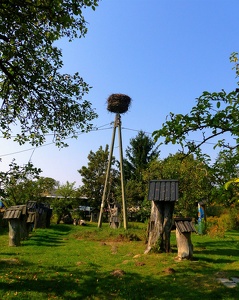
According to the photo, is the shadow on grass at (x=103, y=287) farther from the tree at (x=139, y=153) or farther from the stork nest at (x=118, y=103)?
the tree at (x=139, y=153)

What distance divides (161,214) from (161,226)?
49cm

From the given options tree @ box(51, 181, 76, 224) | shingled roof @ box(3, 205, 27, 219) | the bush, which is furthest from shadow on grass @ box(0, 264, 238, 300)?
tree @ box(51, 181, 76, 224)

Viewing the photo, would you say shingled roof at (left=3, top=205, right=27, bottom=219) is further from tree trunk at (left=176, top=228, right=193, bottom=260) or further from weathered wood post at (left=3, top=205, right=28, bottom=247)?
tree trunk at (left=176, top=228, right=193, bottom=260)

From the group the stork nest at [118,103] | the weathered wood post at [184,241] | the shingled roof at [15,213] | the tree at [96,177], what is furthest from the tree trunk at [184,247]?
the tree at [96,177]

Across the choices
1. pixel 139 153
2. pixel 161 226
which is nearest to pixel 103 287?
pixel 161 226

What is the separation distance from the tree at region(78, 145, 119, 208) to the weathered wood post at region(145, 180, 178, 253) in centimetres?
2727

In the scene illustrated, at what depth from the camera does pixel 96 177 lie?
41.4m

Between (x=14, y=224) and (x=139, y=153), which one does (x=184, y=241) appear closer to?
(x=14, y=224)

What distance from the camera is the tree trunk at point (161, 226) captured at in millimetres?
11977

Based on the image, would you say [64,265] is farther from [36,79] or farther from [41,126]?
[36,79]

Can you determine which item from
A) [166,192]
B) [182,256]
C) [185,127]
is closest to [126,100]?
[166,192]

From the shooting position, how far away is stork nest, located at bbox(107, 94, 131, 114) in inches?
901

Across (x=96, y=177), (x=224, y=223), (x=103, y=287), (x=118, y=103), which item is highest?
(x=118, y=103)

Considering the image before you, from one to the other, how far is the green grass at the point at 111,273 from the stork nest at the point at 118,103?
12229 mm
